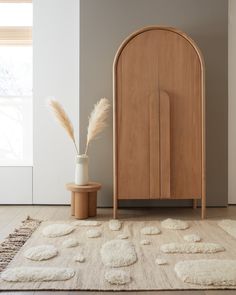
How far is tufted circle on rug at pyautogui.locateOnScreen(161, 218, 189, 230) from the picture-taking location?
8.73 ft

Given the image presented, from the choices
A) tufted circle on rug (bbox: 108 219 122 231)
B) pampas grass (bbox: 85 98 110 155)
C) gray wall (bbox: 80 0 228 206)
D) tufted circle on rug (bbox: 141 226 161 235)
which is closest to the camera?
tufted circle on rug (bbox: 141 226 161 235)

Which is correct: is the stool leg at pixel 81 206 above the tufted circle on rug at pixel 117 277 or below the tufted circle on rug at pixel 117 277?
above

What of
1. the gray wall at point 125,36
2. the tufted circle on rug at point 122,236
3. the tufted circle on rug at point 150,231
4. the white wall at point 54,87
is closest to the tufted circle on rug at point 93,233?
the tufted circle on rug at point 122,236

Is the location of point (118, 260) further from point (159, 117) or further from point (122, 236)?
point (159, 117)

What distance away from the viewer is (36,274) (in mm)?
1721

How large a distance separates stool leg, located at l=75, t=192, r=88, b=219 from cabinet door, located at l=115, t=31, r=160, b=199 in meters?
0.28

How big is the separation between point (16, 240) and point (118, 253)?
70cm

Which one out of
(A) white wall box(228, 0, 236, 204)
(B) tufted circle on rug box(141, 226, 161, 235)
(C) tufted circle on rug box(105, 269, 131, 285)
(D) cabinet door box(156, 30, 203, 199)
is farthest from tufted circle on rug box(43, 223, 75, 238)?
(A) white wall box(228, 0, 236, 204)

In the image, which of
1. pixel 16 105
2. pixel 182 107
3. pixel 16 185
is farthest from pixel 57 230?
pixel 16 105

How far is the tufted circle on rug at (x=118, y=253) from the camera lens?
1891 mm

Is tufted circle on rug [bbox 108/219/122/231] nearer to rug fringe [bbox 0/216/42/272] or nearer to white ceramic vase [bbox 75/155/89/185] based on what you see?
white ceramic vase [bbox 75/155/89/185]

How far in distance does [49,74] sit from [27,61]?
368mm

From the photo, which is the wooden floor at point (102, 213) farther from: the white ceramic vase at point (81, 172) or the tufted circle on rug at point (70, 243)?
the tufted circle on rug at point (70, 243)

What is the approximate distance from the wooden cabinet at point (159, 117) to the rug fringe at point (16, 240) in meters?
0.68
